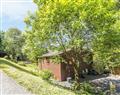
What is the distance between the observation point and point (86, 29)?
20.5 meters

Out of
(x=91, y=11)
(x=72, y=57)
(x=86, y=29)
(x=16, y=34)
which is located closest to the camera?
(x=91, y=11)

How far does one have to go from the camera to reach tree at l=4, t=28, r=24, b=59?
6950cm

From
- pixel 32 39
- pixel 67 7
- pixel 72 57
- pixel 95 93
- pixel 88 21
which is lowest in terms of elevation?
pixel 95 93

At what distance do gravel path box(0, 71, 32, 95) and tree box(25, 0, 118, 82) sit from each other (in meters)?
5.90

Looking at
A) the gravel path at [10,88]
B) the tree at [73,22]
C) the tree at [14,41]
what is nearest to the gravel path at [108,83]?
the tree at [73,22]

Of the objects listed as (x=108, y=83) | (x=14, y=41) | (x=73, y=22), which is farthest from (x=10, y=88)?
(x=14, y=41)

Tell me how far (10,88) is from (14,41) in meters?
57.9

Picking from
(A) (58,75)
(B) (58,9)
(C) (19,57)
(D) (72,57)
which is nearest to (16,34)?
(C) (19,57)

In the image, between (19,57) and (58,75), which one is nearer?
(58,75)

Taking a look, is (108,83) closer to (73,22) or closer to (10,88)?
(73,22)

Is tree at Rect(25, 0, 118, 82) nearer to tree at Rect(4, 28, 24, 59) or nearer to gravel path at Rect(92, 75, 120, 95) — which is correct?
gravel path at Rect(92, 75, 120, 95)

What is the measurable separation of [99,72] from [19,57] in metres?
44.3

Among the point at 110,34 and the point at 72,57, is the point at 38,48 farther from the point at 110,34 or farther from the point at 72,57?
the point at 110,34

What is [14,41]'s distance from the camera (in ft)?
233
